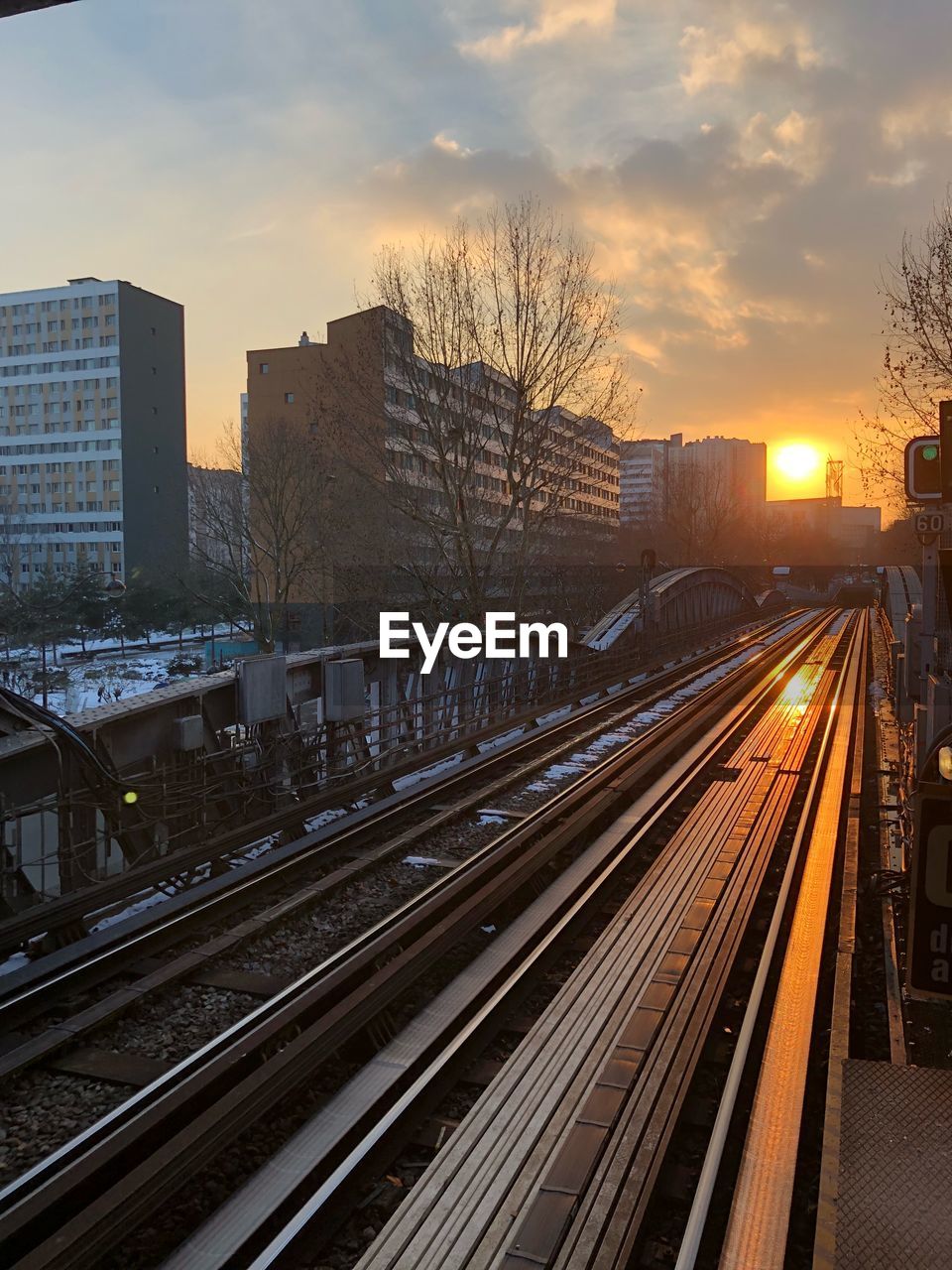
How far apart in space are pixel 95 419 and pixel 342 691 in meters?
68.6

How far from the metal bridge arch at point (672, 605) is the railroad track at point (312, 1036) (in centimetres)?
1754

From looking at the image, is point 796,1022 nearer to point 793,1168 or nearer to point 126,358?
point 793,1168

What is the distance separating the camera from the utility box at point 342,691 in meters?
14.0

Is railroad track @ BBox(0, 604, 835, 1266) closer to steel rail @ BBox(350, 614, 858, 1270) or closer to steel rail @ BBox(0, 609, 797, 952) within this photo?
steel rail @ BBox(350, 614, 858, 1270)

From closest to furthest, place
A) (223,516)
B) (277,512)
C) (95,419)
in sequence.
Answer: (277,512), (223,516), (95,419)

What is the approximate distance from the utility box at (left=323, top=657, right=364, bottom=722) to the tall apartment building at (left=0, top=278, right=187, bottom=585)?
58.8m

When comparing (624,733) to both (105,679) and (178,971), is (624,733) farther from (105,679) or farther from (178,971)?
(105,679)

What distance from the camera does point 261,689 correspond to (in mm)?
12414

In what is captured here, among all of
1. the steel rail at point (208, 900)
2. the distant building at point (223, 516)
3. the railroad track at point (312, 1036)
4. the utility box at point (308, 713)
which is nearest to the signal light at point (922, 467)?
the railroad track at point (312, 1036)

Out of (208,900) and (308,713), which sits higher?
(308,713)

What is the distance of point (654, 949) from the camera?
7.31m

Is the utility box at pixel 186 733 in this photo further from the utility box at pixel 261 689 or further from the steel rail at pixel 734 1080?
the steel rail at pixel 734 1080

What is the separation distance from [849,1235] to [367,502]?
25036mm

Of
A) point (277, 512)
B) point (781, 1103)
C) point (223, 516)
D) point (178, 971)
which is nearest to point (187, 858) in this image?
point (178, 971)
